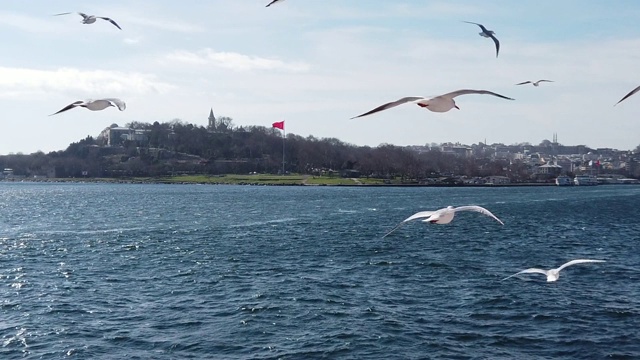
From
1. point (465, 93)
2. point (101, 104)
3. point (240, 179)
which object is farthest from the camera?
point (240, 179)

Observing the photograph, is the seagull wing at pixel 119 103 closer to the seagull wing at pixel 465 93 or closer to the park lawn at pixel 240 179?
the seagull wing at pixel 465 93

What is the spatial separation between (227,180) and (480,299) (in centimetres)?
15118

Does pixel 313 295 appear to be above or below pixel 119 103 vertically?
below

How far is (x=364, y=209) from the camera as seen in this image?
261 ft

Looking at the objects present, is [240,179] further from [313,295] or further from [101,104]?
[101,104]

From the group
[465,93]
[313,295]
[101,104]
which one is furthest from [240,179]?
[465,93]

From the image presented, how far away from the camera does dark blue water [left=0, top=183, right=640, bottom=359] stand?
21719 millimetres

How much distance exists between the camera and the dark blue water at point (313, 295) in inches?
855

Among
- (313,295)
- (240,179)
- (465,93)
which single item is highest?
(465,93)

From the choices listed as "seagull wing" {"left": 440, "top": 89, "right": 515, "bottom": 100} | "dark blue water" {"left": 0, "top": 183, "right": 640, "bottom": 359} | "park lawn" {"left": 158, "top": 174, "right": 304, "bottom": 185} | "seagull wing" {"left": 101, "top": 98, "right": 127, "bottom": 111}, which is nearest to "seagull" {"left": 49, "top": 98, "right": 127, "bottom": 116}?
"seagull wing" {"left": 101, "top": 98, "right": 127, "bottom": 111}

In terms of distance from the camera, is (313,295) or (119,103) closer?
(119,103)

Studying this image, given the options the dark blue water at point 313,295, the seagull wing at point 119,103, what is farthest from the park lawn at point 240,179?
the seagull wing at point 119,103

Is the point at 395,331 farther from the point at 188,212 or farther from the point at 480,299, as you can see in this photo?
the point at 188,212

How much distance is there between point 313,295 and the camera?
27984mm
